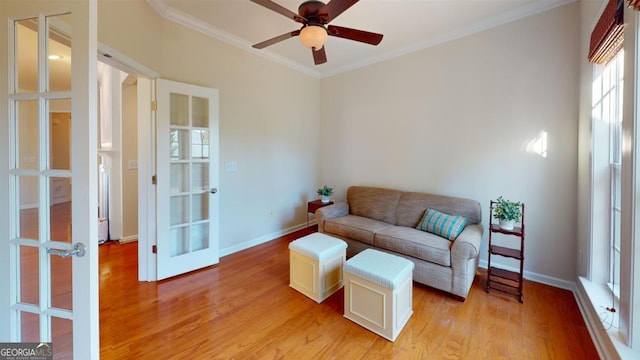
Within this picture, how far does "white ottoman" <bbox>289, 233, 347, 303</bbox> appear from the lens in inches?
91.4

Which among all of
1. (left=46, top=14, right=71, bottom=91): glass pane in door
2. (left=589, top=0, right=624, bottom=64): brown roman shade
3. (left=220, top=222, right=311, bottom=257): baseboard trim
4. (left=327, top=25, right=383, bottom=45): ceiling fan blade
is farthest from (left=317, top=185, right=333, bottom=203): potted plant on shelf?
(left=46, top=14, right=71, bottom=91): glass pane in door

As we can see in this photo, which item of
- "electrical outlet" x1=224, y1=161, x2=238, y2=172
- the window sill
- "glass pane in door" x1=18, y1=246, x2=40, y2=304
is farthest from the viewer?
"electrical outlet" x1=224, y1=161, x2=238, y2=172

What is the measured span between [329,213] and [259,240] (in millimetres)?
1165

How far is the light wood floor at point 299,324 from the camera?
1.73 metres

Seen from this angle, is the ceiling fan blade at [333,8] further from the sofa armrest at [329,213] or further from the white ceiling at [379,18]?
the sofa armrest at [329,213]

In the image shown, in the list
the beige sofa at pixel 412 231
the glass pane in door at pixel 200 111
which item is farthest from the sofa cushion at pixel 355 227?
the glass pane in door at pixel 200 111

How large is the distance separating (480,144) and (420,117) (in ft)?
2.62

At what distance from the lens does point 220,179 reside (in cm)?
323

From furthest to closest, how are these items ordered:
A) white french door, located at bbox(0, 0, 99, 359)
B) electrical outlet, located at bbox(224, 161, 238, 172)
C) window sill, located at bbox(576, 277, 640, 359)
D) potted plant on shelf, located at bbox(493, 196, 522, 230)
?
electrical outlet, located at bbox(224, 161, 238, 172)
potted plant on shelf, located at bbox(493, 196, 522, 230)
window sill, located at bbox(576, 277, 640, 359)
white french door, located at bbox(0, 0, 99, 359)

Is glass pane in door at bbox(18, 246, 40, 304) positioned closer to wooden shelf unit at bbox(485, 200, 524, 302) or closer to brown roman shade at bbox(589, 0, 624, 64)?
wooden shelf unit at bbox(485, 200, 524, 302)

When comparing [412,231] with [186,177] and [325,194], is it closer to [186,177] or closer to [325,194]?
[325,194]

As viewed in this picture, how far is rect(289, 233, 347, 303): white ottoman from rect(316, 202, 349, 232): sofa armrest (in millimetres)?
825

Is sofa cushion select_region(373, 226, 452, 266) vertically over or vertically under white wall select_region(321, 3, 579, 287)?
under

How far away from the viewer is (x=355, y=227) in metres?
3.09
